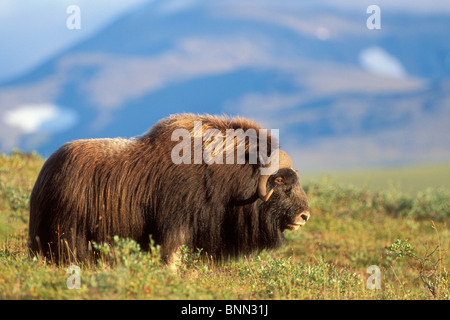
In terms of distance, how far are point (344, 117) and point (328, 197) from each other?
112 metres

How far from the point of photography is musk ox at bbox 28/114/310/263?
5.52 m

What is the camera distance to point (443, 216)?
11992 millimetres

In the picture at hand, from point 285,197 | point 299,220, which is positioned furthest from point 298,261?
point 285,197

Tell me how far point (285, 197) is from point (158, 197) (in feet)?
4.24

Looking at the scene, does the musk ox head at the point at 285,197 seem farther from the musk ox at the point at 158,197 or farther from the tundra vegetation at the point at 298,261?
the tundra vegetation at the point at 298,261

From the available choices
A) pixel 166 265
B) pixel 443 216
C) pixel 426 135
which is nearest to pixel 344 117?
pixel 426 135

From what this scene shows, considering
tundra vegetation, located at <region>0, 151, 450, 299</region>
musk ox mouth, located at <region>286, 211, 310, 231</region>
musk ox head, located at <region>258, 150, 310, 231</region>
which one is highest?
musk ox head, located at <region>258, 150, 310, 231</region>

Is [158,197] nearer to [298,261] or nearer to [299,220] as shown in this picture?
[299,220]

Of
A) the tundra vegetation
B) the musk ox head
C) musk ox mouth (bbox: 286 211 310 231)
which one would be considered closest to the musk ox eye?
the musk ox head

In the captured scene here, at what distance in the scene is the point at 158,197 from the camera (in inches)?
221

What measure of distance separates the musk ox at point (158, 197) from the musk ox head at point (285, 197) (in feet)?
0.03

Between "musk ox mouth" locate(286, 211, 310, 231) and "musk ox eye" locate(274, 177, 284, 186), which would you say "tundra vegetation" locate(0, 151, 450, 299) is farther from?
"musk ox eye" locate(274, 177, 284, 186)

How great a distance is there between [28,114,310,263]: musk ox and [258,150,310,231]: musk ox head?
0.01 metres
